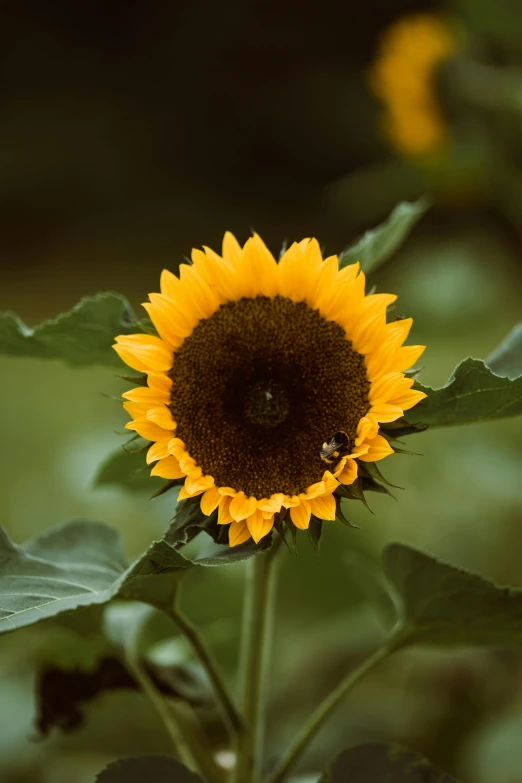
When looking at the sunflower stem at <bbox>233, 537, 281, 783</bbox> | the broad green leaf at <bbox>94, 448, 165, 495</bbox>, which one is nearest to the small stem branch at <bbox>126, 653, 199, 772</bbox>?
the sunflower stem at <bbox>233, 537, 281, 783</bbox>

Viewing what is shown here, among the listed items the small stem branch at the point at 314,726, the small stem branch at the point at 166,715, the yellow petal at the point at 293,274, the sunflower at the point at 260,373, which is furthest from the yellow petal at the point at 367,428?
the small stem branch at the point at 166,715

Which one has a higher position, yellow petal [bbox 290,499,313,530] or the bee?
the bee

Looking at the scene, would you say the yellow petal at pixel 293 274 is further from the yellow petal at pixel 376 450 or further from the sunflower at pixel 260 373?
the yellow petal at pixel 376 450

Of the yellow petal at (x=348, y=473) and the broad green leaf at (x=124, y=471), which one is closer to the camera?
the yellow petal at (x=348, y=473)

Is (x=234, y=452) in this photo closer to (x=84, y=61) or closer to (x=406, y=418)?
(x=406, y=418)

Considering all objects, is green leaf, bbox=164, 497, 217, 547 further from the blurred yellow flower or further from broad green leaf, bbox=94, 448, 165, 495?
the blurred yellow flower

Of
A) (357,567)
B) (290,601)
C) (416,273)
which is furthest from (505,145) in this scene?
(357,567)

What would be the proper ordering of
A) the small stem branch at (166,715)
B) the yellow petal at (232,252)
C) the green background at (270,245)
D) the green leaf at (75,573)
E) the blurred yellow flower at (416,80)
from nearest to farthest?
the green leaf at (75,573) → the yellow petal at (232,252) → the small stem branch at (166,715) → the green background at (270,245) → the blurred yellow flower at (416,80)
